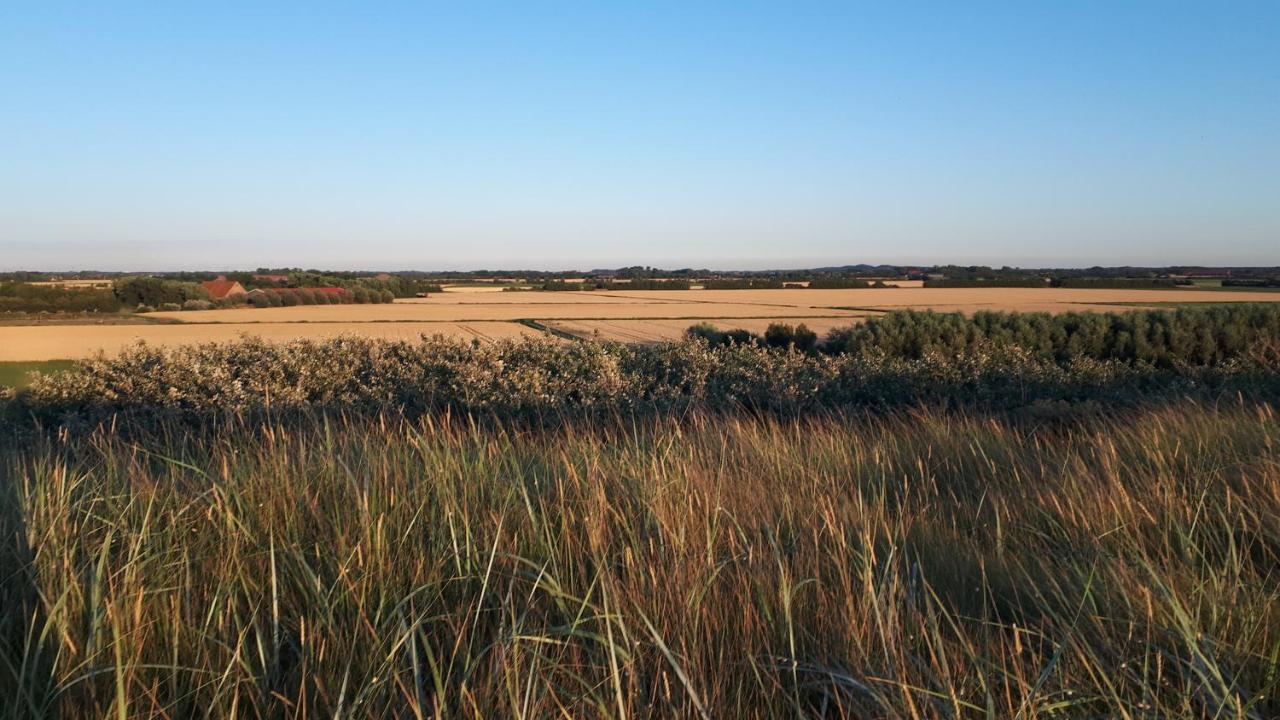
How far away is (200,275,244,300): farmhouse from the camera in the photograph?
69.5 metres

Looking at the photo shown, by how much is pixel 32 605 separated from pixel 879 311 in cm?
7130

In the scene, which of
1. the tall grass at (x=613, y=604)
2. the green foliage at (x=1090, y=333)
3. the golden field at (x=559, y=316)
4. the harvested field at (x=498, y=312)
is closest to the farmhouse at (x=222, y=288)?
the harvested field at (x=498, y=312)

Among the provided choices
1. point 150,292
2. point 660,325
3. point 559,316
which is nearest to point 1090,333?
point 660,325

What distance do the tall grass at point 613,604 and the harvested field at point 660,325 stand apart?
3902 centimetres

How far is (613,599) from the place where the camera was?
2281mm

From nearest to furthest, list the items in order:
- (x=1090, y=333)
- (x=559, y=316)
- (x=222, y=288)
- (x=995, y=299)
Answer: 1. (x=1090, y=333)
2. (x=559, y=316)
3. (x=222, y=288)
4. (x=995, y=299)

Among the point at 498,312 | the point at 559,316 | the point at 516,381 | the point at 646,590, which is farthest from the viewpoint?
the point at 498,312

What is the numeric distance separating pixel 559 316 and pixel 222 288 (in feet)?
99.8

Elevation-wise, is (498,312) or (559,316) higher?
(498,312)

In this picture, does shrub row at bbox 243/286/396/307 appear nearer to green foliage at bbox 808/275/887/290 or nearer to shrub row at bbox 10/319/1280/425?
green foliage at bbox 808/275/887/290

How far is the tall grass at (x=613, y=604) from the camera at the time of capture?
6.59ft

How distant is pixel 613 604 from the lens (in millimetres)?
2316

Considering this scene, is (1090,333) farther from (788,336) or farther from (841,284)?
(841,284)

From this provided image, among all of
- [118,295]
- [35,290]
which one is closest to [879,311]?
[118,295]
